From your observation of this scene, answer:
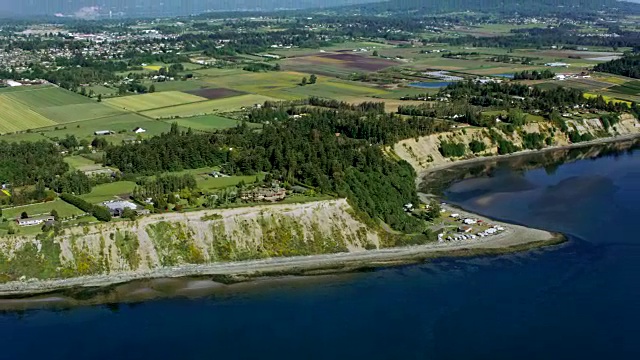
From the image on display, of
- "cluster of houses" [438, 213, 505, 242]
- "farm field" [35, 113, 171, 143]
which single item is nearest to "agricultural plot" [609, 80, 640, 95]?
"cluster of houses" [438, 213, 505, 242]

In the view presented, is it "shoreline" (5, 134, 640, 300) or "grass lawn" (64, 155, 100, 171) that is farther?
"grass lawn" (64, 155, 100, 171)

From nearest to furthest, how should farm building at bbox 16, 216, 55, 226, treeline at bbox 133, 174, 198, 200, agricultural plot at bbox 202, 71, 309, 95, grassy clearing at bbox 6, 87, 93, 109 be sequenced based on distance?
farm building at bbox 16, 216, 55, 226, treeline at bbox 133, 174, 198, 200, grassy clearing at bbox 6, 87, 93, 109, agricultural plot at bbox 202, 71, 309, 95

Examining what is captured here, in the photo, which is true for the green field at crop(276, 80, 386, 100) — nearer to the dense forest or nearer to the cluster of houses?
the dense forest

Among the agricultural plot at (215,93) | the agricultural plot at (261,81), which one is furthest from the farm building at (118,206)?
the agricultural plot at (261,81)

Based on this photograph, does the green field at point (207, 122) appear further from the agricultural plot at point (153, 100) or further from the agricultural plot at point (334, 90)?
the agricultural plot at point (334, 90)

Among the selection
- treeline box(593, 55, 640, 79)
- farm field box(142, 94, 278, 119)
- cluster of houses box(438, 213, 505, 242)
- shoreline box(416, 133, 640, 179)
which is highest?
treeline box(593, 55, 640, 79)

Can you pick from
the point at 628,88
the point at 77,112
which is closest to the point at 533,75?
the point at 628,88

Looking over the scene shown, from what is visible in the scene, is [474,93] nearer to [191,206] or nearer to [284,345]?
[191,206]

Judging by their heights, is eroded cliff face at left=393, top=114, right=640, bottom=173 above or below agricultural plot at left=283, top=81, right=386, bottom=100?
below
